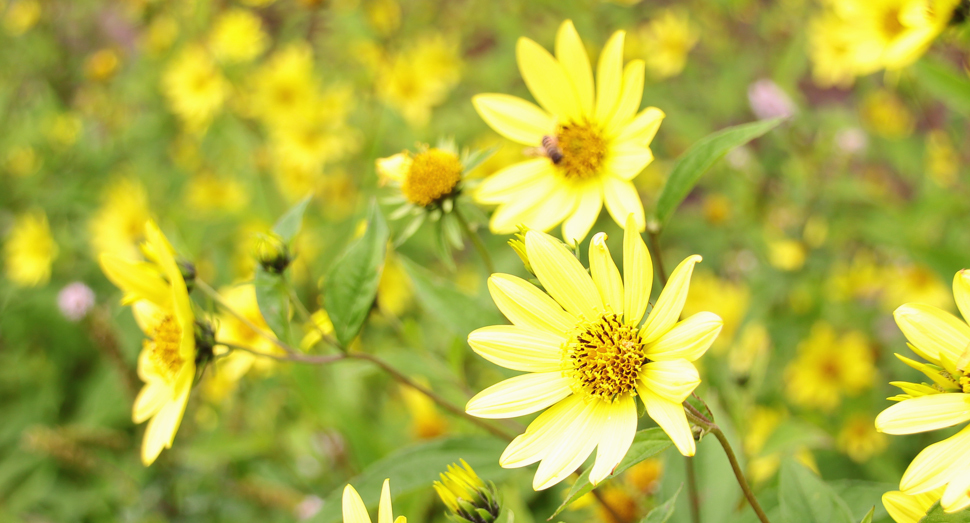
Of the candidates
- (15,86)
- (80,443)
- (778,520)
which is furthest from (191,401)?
(15,86)

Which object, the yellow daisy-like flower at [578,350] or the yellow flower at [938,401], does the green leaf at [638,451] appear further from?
the yellow flower at [938,401]

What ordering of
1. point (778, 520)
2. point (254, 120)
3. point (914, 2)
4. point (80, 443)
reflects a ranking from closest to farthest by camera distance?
point (778, 520), point (914, 2), point (80, 443), point (254, 120)

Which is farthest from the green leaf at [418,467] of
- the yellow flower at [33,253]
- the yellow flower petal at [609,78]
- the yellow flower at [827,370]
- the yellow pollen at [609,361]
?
the yellow flower at [33,253]

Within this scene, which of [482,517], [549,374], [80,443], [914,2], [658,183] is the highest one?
[914,2]

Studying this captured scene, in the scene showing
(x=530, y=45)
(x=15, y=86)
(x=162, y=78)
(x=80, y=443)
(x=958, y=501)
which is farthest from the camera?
(x=15, y=86)

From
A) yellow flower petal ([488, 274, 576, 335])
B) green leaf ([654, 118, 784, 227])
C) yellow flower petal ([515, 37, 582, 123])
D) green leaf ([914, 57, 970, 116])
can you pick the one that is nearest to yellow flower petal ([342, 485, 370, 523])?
yellow flower petal ([488, 274, 576, 335])

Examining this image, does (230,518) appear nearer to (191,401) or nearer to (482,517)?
(191,401)

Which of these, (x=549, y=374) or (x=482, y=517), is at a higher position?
(x=549, y=374)

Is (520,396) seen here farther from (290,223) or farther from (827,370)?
(827,370)
